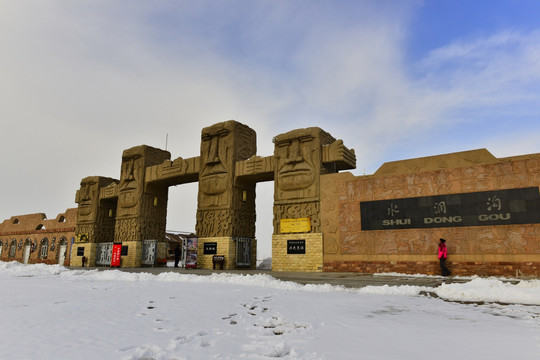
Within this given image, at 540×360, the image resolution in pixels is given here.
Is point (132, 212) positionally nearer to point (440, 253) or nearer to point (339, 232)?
point (339, 232)

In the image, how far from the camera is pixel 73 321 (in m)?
5.65

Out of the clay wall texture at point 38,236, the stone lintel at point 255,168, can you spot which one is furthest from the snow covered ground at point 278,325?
the clay wall texture at point 38,236

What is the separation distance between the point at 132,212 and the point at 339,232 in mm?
17475

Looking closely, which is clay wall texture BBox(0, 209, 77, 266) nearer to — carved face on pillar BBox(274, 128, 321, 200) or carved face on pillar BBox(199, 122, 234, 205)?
carved face on pillar BBox(199, 122, 234, 205)

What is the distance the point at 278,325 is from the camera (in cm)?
556

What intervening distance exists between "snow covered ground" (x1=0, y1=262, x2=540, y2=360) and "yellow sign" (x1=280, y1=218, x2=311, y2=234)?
31.1 ft

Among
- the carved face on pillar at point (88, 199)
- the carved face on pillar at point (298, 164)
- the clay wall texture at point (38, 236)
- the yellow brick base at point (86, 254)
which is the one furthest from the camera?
the clay wall texture at point (38, 236)

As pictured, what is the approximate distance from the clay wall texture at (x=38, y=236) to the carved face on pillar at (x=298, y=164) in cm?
2576

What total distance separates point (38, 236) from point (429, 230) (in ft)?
132

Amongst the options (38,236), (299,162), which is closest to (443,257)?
(299,162)

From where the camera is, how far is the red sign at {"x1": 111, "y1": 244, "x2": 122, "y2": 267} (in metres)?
26.8

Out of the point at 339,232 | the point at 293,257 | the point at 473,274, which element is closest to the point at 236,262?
the point at 293,257

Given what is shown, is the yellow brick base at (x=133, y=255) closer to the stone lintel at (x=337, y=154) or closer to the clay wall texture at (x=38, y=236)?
the clay wall texture at (x=38, y=236)

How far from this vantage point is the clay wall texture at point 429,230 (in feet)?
44.3
